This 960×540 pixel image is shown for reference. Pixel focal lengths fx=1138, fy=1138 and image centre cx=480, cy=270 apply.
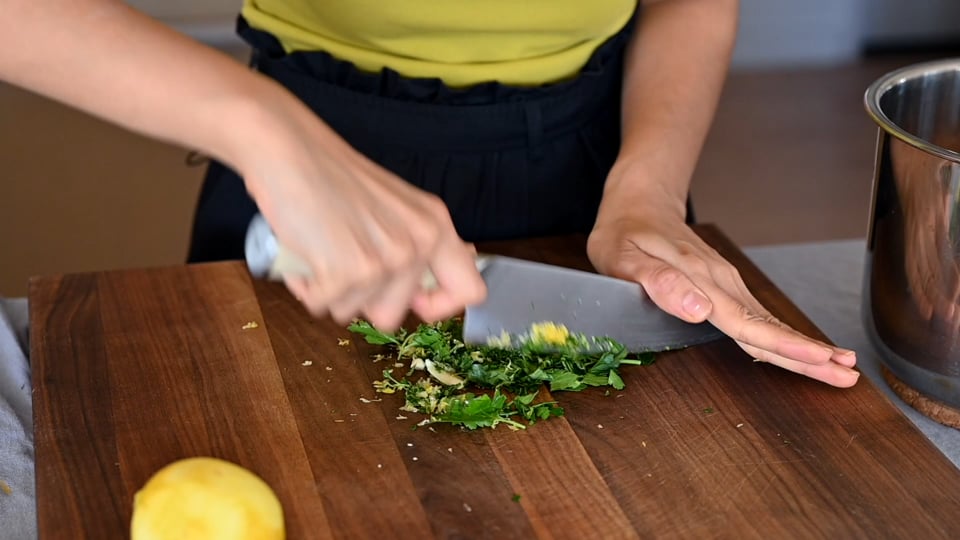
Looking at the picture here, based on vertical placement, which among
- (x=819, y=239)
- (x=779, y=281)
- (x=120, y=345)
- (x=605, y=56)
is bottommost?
(x=819, y=239)

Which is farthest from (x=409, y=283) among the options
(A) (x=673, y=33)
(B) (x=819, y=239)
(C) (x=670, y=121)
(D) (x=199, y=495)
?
(B) (x=819, y=239)

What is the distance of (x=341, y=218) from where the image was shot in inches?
29.0

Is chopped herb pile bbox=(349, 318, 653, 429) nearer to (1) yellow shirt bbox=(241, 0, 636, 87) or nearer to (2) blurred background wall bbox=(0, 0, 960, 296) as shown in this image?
(1) yellow shirt bbox=(241, 0, 636, 87)

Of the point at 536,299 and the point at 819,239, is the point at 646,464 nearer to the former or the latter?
the point at 536,299

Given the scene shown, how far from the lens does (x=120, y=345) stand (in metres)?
1.03

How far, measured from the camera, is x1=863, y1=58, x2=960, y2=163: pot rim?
35.7 inches

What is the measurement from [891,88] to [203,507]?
72 centimetres

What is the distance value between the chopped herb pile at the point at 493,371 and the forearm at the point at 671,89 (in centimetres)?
24

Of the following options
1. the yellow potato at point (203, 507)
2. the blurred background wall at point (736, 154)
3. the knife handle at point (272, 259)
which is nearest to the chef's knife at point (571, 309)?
the knife handle at point (272, 259)

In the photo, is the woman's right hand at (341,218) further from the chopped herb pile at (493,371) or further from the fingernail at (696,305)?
the fingernail at (696,305)

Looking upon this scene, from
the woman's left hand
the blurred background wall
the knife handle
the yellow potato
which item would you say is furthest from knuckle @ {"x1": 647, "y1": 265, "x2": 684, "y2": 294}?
the blurred background wall

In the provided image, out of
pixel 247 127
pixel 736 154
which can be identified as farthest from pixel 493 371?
pixel 736 154

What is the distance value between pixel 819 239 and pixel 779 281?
1745 mm

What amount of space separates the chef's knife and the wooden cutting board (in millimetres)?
26
